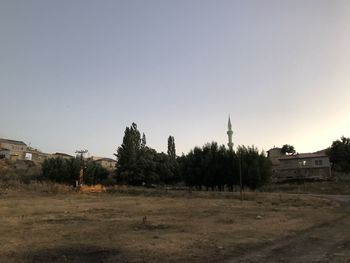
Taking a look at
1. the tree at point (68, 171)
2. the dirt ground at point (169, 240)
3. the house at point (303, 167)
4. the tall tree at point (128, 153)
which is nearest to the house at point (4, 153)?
the tall tree at point (128, 153)

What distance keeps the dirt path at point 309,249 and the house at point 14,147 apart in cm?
14718

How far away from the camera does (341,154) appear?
10169cm

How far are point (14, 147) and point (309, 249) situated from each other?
543 feet

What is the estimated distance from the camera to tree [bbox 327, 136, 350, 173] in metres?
101

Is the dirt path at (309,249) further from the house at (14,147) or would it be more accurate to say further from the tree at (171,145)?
the house at (14,147)

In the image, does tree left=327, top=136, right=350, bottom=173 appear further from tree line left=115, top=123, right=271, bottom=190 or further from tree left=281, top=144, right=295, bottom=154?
tree line left=115, top=123, right=271, bottom=190

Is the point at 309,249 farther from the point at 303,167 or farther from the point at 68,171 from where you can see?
the point at 303,167

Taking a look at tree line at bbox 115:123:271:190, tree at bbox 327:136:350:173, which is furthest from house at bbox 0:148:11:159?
tree at bbox 327:136:350:173

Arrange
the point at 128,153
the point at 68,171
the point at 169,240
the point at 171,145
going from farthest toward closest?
the point at 171,145 → the point at 128,153 → the point at 68,171 → the point at 169,240

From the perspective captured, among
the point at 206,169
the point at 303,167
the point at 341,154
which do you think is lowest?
the point at 206,169

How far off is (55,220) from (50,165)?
62.4 m

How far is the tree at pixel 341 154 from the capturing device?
331ft

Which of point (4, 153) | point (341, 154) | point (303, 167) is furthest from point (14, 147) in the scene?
point (341, 154)

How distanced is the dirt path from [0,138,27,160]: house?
147 m
